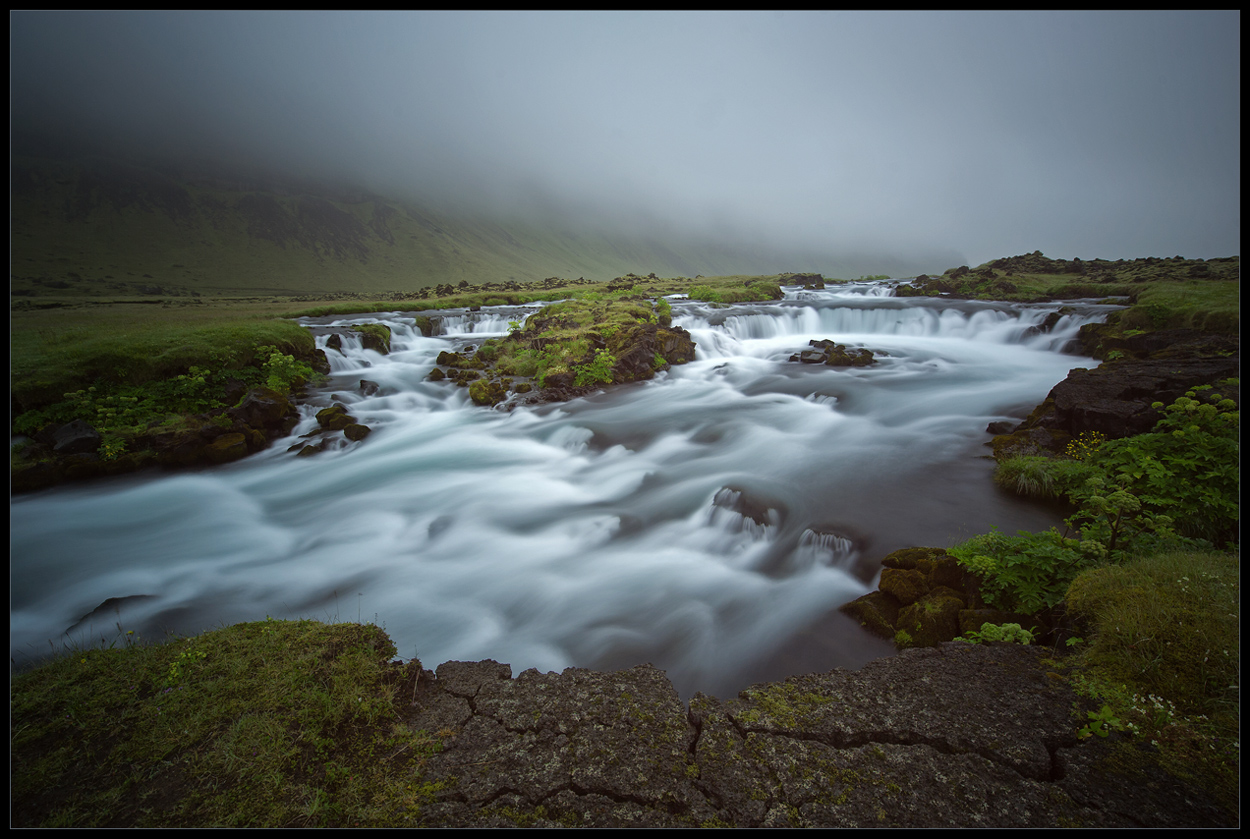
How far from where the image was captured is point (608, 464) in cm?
1165

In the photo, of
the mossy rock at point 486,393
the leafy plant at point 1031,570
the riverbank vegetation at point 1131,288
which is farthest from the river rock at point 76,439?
the riverbank vegetation at point 1131,288

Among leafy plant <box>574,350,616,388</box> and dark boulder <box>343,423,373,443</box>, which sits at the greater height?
Result: leafy plant <box>574,350,616,388</box>

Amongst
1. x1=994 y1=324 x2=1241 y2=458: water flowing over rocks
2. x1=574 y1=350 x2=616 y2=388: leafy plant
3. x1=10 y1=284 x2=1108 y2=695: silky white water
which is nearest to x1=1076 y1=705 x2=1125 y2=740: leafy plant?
x1=10 y1=284 x2=1108 y2=695: silky white water

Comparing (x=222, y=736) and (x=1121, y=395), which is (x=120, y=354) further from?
(x=1121, y=395)

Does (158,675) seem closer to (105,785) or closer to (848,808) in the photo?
(105,785)

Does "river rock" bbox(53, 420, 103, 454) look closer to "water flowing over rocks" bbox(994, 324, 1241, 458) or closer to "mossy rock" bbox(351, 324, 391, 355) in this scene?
"mossy rock" bbox(351, 324, 391, 355)

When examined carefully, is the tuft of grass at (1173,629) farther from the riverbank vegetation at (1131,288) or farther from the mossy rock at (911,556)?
the riverbank vegetation at (1131,288)

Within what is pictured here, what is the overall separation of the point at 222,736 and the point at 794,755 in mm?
3431

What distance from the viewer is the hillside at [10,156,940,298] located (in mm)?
98000

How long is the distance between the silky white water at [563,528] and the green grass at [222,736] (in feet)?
8.36

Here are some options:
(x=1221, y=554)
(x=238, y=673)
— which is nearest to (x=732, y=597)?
(x=1221, y=554)

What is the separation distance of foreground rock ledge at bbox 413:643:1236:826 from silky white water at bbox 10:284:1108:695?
199 cm

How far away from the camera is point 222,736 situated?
9.43 feet

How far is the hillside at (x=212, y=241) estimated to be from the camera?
322 ft
